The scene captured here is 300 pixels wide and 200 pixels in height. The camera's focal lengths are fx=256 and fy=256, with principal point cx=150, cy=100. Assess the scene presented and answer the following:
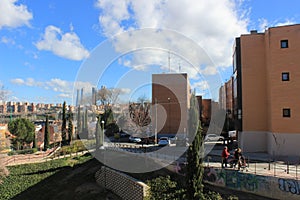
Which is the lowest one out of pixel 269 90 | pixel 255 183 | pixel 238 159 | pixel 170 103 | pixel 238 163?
pixel 255 183

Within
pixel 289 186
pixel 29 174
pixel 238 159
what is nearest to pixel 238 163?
pixel 238 159

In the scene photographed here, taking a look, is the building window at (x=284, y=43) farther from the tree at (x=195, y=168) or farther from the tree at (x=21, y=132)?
the tree at (x=21, y=132)

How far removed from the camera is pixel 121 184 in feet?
56.6

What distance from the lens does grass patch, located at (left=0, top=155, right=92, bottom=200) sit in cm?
2180

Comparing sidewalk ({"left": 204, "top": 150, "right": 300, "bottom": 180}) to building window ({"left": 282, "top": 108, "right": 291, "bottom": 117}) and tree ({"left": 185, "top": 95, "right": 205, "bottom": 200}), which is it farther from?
tree ({"left": 185, "top": 95, "right": 205, "bottom": 200})

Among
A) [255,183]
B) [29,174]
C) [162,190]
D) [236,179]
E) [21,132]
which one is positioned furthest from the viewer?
[21,132]

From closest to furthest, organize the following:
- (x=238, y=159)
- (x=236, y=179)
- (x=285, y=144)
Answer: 1. (x=236, y=179)
2. (x=238, y=159)
3. (x=285, y=144)

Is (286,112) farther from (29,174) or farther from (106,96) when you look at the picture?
(106,96)

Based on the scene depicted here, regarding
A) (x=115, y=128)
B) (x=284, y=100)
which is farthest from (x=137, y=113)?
(x=284, y=100)

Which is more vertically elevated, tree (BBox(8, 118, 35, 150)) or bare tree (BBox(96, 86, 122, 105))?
bare tree (BBox(96, 86, 122, 105))

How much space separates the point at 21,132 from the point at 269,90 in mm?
33495

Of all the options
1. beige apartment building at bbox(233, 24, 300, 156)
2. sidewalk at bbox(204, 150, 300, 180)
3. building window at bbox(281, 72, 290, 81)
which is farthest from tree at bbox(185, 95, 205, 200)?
building window at bbox(281, 72, 290, 81)

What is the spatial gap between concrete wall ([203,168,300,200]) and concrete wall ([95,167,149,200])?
3.93 metres

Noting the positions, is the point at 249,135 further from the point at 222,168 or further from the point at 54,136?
the point at 54,136
